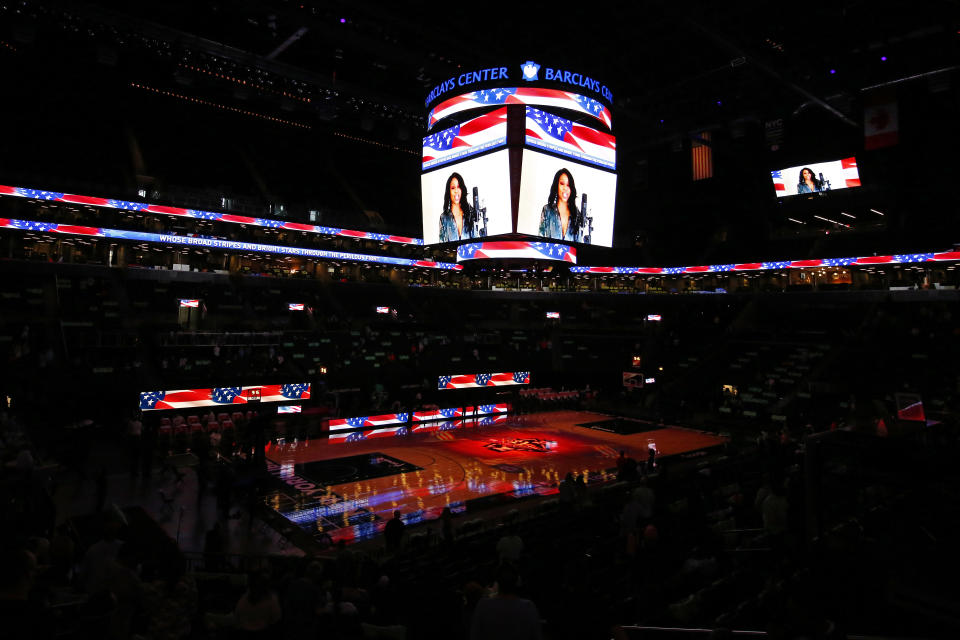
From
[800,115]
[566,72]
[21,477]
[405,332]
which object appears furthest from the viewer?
[405,332]

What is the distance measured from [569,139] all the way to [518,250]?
3.06m

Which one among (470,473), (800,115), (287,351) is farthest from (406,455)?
(800,115)

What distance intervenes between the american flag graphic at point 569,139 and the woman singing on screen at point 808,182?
1421cm

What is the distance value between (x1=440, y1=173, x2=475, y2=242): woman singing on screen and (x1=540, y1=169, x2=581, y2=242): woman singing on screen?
6.21 ft

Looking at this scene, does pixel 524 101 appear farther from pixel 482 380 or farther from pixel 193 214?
pixel 193 214

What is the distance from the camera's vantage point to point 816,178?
936 inches

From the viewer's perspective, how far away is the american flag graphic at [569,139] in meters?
12.9

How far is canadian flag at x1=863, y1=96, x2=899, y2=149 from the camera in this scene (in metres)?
19.4

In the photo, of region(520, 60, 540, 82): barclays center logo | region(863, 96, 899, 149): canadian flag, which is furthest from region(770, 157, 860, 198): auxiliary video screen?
region(520, 60, 540, 82): barclays center logo

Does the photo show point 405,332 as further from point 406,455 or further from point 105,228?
point 105,228

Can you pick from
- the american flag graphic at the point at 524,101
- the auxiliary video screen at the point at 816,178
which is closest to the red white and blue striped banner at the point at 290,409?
the american flag graphic at the point at 524,101

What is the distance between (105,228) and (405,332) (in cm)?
1555

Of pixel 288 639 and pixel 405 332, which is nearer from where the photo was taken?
pixel 288 639

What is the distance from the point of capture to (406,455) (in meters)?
18.8
